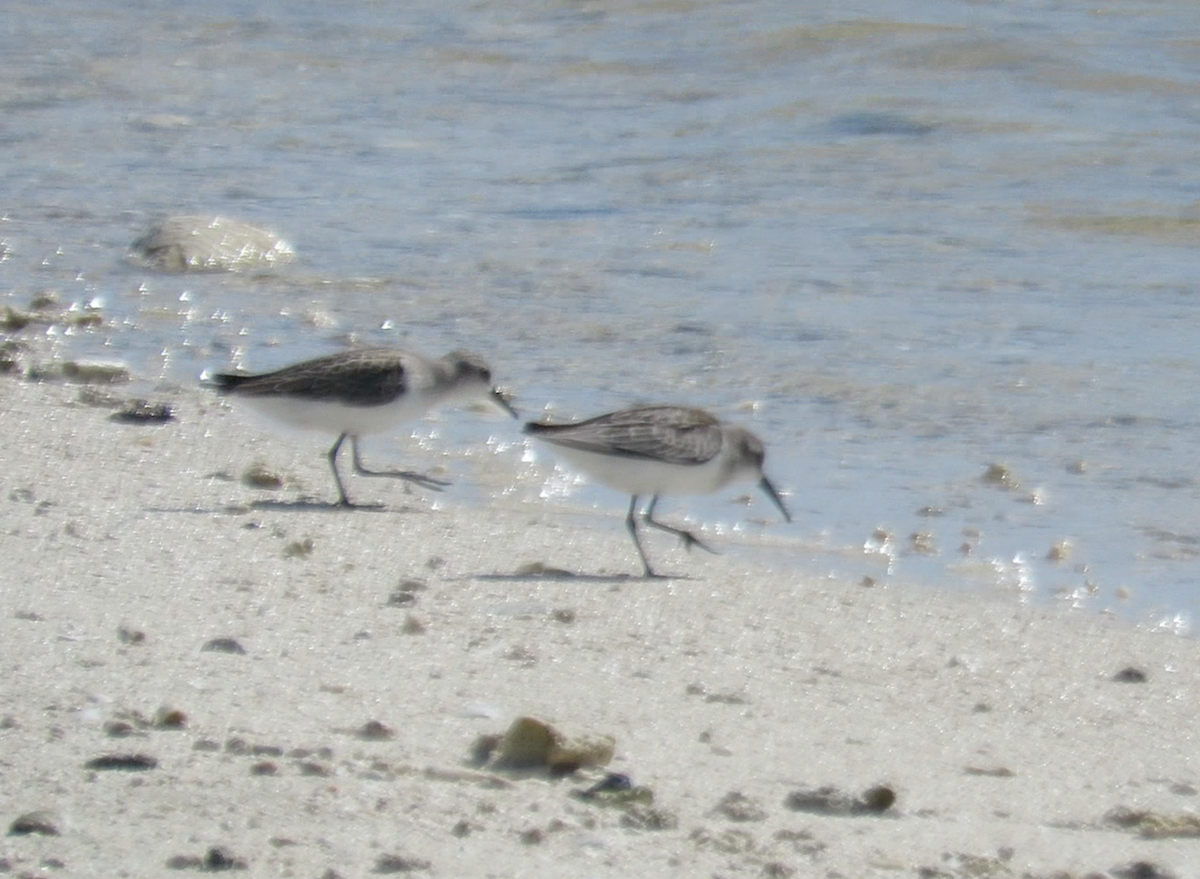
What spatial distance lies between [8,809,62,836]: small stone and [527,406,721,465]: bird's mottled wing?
2.76m

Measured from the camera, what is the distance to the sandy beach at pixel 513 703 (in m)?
3.64

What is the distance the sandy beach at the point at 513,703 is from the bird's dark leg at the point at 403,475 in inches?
5.2

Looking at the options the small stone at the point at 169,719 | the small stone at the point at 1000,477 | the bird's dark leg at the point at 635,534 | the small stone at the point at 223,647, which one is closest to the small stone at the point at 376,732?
the small stone at the point at 169,719

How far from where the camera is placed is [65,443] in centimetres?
699

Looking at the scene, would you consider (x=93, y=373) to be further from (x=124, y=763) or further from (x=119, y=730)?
(x=124, y=763)

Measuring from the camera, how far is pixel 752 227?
11875mm

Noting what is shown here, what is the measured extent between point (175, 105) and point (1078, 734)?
45.0 feet

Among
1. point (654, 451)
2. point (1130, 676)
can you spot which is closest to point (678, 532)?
point (654, 451)

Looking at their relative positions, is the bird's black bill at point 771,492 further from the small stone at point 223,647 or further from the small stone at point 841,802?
the small stone at point 841,802

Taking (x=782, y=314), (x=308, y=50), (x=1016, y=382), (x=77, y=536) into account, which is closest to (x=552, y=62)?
(x=308, y=50)

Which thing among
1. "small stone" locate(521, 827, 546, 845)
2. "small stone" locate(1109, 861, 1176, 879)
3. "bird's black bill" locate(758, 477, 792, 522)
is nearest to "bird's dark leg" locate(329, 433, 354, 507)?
"bird's black bill" locate(758, 477, 792, 522)

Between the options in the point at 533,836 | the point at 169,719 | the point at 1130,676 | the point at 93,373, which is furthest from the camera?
the point at 93,373

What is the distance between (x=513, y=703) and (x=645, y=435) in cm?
179

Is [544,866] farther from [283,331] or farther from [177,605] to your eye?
[283,331]
